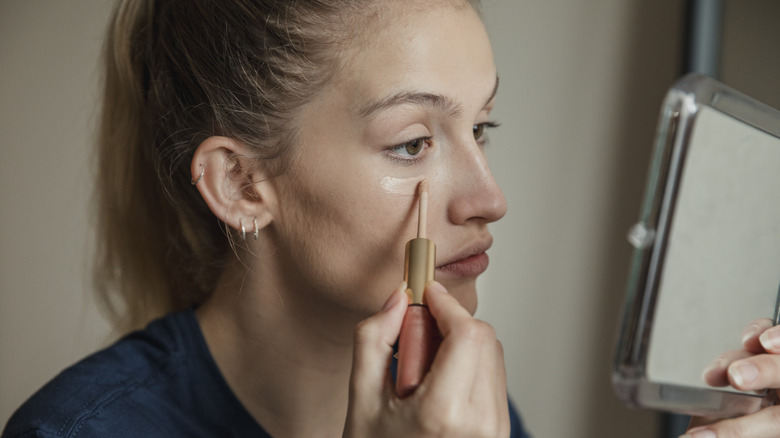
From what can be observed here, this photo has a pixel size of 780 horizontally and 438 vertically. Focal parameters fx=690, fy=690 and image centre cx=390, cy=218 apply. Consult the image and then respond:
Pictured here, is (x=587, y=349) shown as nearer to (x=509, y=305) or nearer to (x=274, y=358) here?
(x=509, y=305)

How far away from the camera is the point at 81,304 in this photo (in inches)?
59.2

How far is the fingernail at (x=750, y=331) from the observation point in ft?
1.89

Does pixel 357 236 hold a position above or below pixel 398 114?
below

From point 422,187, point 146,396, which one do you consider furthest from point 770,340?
point 146,396

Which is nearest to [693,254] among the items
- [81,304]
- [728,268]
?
[728,268]

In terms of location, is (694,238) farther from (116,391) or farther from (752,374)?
(116,391)

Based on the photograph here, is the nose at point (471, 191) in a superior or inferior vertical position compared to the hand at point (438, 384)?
superior

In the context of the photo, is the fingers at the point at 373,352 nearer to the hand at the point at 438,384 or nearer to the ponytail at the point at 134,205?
the hand at the point at 438,384

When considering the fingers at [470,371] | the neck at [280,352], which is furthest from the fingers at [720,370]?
the neck at [280,352]

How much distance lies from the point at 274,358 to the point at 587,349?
80 centimetres

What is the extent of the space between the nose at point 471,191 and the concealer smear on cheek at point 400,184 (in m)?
0.04

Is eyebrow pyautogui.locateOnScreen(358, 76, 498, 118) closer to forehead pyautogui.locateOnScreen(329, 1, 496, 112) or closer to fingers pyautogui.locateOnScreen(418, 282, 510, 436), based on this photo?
forehead pyautogui.locateOnScreen(329, 1, 496, 112)

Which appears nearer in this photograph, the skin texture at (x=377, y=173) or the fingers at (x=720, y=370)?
the fingers at (x=720, y=370)

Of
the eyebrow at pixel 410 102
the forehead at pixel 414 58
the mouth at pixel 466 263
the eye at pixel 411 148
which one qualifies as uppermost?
the forehead at pixel 414 58
